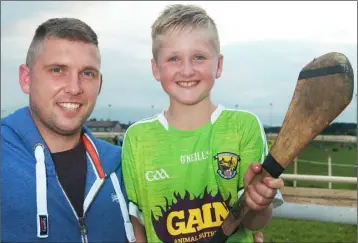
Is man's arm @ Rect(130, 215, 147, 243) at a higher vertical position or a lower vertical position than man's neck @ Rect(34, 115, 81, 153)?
lower

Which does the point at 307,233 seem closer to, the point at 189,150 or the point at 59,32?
the point at 189,150

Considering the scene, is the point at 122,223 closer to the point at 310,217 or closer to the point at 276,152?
the point at 276,152

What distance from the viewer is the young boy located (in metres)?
2.19

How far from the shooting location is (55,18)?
2453 mm

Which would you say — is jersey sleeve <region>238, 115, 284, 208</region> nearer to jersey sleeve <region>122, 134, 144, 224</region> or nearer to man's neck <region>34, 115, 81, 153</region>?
jersey sleeve <region>122, 134, 144, 224</region>

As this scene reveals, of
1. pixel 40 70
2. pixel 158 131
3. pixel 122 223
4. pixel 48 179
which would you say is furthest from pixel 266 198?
Result: pixel 40 70

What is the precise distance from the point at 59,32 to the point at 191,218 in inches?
46.6

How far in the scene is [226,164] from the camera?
2.22 metres

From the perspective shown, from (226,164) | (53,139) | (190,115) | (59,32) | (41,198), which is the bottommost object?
(41,198)

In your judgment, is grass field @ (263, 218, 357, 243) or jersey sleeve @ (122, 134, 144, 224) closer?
jersey sleeve @ (122, 134, 144, 224)

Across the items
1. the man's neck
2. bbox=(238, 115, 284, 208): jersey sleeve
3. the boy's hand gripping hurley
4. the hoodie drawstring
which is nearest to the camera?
the boy's hand gripping hurley

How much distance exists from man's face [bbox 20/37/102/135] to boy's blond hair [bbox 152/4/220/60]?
0.40 metres

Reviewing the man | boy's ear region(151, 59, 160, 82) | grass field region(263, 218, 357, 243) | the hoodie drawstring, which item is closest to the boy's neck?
boy's ear region(151, 59, 160, 82)

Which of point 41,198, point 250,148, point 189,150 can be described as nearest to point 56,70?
point 41,198
